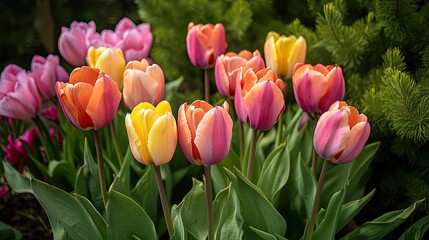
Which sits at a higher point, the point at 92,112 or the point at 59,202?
the point at 92,112

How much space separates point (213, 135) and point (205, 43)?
439 millimetres

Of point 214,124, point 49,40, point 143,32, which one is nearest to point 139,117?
point 214,124

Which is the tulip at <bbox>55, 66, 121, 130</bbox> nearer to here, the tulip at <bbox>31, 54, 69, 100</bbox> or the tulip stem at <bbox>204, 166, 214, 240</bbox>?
the tulip stem at <bbox>204, 166, 214, 240</bbox>

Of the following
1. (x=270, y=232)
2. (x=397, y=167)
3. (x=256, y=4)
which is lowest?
(x=397, y=167)

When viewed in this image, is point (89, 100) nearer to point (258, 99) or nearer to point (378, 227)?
point (258, 99)

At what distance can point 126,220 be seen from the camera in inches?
42.1

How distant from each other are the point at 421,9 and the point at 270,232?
1.93 ft

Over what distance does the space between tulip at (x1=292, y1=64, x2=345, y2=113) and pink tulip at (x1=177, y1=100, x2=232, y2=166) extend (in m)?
0.22

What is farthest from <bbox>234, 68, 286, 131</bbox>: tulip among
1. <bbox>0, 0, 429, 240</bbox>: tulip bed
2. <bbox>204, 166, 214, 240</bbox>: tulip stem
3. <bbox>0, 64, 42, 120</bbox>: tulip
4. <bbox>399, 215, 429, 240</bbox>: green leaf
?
<bbox>0, 64, 42, 120</bbox>: tulip

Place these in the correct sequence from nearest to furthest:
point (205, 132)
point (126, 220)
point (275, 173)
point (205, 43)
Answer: point (205, 132)
point (126, 220)
point (275, 173)
point (205, 43)

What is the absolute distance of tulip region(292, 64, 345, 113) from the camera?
3.54ft

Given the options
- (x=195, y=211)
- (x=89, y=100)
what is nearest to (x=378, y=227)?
(x=195, y=211)

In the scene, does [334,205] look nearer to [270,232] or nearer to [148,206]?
[270,232]

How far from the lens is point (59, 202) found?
1085mm
